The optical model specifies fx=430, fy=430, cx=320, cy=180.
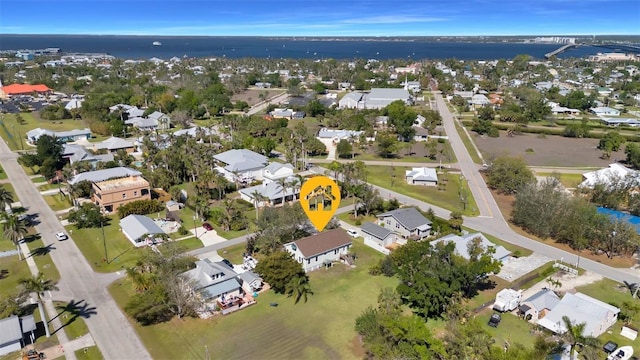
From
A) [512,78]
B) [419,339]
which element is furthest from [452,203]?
[512,78]

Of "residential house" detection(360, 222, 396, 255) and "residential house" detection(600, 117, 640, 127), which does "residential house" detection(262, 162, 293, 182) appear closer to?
"residential house" detection(360, 222, 396, 255)

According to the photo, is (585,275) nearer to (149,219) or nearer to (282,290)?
(282,290)

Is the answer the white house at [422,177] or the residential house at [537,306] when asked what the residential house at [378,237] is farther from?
the white house at [422,177]

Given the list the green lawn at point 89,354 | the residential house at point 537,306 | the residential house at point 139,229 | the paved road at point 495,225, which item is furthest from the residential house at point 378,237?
the green lawn at point 89,354

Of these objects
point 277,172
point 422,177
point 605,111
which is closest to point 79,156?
point 277,172

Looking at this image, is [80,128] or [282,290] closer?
[282,290]

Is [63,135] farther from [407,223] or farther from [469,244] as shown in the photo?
[469,244]
